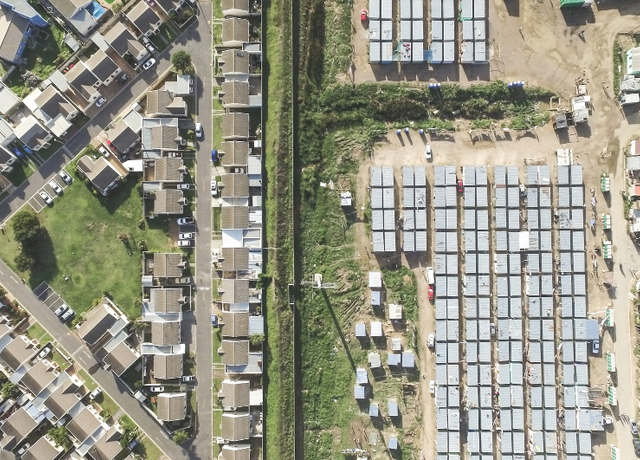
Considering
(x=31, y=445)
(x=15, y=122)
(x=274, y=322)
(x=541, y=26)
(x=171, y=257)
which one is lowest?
(x=31, y=445)

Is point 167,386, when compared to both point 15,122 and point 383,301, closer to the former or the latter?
point 383,301

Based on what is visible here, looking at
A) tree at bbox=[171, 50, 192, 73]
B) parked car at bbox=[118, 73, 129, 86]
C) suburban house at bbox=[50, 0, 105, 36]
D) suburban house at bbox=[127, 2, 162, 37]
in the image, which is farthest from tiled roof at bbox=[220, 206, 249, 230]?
suburban house at bbox=[50, 0, 105, 36]

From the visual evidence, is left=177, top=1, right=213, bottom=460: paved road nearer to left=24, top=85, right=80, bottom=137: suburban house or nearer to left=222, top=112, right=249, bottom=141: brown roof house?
left=222, top=112, right=249, bottom=141: brown roof house

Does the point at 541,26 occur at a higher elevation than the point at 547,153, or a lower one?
higher

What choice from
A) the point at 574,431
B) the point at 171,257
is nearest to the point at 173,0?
the point at 171,257

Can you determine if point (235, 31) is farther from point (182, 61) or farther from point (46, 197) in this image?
point (46, 197)
